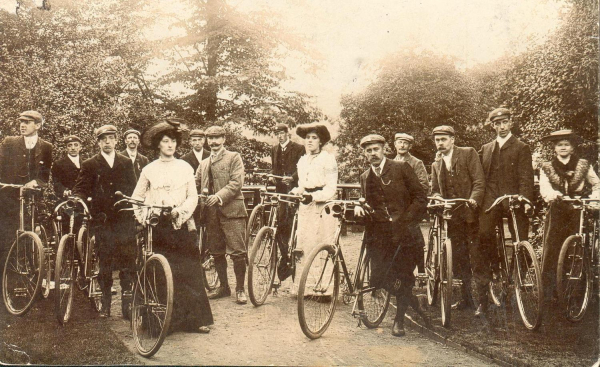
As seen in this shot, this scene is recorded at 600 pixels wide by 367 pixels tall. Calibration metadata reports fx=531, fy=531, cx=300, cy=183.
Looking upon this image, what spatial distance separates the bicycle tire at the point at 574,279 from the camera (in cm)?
447

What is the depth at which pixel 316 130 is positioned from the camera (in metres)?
5.43

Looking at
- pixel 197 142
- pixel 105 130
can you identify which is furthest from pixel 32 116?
pixel 197 142

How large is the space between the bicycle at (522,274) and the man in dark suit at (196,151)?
309cm

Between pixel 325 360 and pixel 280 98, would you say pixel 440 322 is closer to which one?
pixel 325 360

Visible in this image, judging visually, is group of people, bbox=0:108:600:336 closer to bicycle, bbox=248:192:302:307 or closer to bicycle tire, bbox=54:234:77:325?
bicycle, bbox=248:192:302:307

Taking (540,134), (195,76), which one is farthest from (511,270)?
(195,76)

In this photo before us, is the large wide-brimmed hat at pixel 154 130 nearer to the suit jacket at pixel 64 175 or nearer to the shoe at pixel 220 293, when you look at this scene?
the suit jacket at pixel 64 175

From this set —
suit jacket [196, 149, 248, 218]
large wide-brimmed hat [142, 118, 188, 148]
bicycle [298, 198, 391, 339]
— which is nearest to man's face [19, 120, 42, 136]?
large wide-brimmed hat [142, 118, 188, 148]

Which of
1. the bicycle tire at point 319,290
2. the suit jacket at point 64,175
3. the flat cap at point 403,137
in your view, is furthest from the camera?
the flat cap at point 403,137

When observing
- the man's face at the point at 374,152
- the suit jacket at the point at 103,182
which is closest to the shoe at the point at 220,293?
the suit jacket at the point at 103,182

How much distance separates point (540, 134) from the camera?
5.04 m

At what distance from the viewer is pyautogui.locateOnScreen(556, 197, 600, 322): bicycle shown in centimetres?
448

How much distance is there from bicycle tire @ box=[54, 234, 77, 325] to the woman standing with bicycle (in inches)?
159

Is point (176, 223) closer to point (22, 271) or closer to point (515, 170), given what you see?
point (22, 271)
